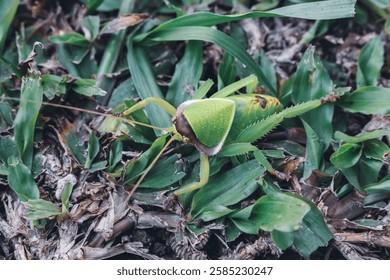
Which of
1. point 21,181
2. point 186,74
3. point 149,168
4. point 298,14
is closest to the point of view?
point 149,168

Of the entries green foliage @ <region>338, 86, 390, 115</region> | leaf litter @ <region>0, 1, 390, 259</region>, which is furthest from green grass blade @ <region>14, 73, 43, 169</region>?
green foliage @ <region>338, 86, 390, 115</region>

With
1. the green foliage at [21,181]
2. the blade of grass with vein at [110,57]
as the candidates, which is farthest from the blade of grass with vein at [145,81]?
the green foliage at [21,181]

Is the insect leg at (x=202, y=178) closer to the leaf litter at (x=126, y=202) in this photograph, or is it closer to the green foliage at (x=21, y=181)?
the leaf litter at (x=126, y=202)

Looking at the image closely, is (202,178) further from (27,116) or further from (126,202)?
(27,116)

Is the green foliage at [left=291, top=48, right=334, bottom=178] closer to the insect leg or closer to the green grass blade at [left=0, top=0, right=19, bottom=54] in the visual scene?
the insect leg

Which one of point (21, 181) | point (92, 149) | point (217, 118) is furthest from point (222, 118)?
point (21, 181)

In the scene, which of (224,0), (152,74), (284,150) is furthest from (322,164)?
(224,0)
